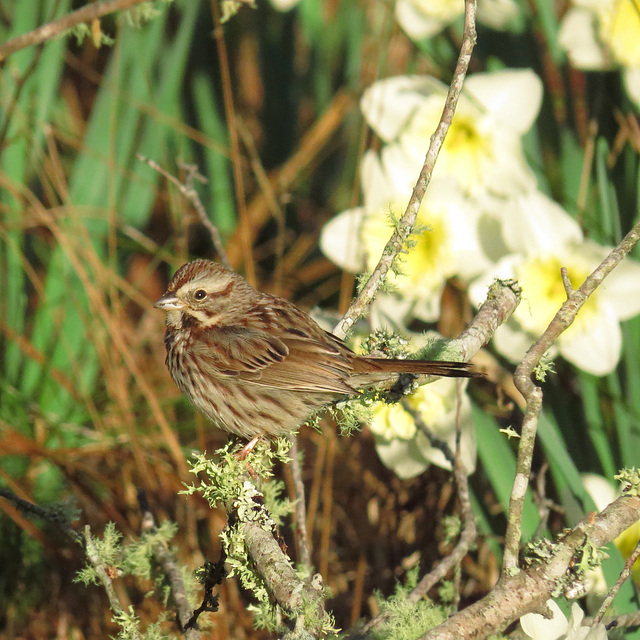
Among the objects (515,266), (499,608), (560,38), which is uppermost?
(560,38)

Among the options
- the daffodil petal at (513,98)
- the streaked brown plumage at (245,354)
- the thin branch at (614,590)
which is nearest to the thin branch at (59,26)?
the streaked brown plumage at (245,354)

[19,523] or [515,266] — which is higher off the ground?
[515,266]

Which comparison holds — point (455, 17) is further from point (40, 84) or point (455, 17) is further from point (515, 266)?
point (40, 84)

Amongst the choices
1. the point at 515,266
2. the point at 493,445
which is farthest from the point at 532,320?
the point at 493,445

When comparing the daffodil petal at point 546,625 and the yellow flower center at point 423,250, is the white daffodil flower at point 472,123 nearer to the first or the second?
the yellow flower center at point 423,250

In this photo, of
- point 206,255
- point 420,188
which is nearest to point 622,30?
point 420,188

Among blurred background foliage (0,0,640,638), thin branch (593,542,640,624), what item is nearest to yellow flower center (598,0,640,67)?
blurred background foliage (0,0,640,638)

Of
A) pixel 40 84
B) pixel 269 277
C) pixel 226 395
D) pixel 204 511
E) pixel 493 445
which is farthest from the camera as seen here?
pixel 269 277

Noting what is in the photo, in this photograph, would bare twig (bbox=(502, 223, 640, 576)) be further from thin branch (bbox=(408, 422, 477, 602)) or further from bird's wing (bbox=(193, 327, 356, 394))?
bird's wing (bbox=(193, 327, 356, 394))
